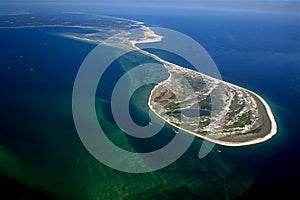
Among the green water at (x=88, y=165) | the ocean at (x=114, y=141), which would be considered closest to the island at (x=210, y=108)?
the ocean at (x=114, y=141)

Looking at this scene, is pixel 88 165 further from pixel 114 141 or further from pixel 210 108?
pixel 210 108

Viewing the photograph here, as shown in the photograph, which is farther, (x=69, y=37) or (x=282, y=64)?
(x=69, y=37)

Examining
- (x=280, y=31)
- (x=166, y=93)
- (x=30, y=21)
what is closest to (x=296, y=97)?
(x=166, y=93)

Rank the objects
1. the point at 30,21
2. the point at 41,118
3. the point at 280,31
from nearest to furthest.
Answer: the point at 41,118 → the point at 30,21 → the point at 280,31

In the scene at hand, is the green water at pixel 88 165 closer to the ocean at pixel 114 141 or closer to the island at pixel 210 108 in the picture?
the ocean at pixel 114 141

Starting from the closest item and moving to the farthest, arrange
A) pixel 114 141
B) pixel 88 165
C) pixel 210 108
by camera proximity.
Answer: pixel 88 165
pixel 114 141
pixel 210 108

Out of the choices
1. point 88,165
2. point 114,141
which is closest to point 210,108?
point 114,141

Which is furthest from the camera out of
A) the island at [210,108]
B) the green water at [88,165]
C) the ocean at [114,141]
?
the island at [210,108]

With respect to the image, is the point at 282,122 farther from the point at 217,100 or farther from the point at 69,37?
the point at 69,37

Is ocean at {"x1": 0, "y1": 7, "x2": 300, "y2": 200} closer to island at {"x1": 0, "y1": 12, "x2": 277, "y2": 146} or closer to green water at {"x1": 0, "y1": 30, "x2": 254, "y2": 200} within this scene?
green water at {"x1": 0, "y1": 30, "x2": 254, "y2": 200}
